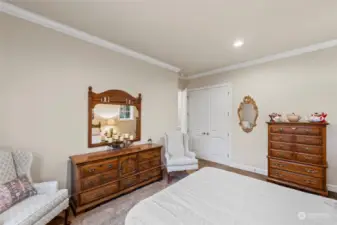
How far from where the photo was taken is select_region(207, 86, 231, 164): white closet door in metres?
4.43

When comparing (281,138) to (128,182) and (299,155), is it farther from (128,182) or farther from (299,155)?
(128,182)

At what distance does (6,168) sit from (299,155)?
4.20 meters

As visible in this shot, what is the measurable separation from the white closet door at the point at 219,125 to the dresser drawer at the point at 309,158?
1.69 metres

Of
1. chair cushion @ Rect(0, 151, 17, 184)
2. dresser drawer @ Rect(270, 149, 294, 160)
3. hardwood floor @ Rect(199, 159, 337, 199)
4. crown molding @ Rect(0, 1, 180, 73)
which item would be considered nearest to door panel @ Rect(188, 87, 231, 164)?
hardwood floor @ Rect(199, 159, 337, 199)

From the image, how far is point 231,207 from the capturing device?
1.34 m

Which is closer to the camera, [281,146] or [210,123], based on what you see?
[281,146]

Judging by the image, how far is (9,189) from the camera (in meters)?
1.63

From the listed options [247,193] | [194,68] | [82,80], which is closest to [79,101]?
[82,80]

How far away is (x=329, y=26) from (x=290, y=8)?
99cm

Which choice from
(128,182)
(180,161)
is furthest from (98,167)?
(180,161)

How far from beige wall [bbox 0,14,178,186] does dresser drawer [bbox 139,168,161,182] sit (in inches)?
43.5

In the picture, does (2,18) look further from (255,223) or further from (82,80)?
(255,223)

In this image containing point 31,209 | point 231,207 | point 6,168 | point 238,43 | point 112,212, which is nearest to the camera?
point 231,207

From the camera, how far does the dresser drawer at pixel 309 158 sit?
8.83 ft
